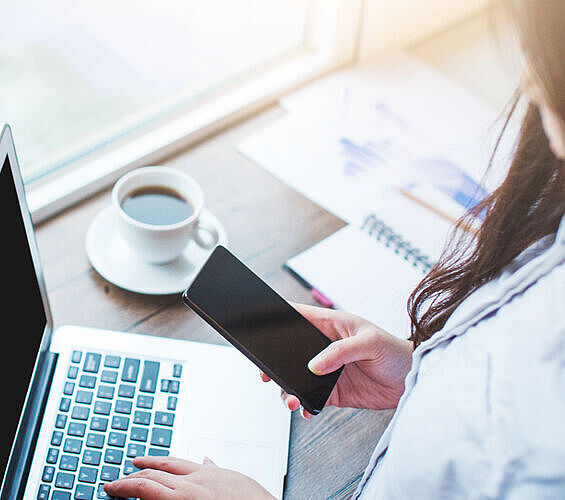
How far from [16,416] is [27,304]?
0.09 metres

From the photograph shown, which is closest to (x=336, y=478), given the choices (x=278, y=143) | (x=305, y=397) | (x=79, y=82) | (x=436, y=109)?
(x=305, y=397)

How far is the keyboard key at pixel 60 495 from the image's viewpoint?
55cm

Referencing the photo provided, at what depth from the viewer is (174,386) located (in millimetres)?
634

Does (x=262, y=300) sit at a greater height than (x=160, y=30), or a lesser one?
greater

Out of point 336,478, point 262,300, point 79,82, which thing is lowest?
point 79,82

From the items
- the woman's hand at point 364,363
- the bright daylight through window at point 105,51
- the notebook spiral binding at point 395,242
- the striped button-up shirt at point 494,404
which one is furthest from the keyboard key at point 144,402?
the bright daylight through window at point 105,51

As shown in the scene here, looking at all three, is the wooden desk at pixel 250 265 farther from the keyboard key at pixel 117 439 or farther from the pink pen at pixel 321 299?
the keyboard key at pixel 117 439

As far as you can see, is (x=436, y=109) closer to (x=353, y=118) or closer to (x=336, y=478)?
(x=353, y=118)

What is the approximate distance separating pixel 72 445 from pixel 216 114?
1.60 ft

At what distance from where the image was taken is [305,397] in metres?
0.59

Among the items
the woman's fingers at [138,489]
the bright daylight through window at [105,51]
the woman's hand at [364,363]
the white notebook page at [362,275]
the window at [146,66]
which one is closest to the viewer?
the woman's fingers at [138,489]

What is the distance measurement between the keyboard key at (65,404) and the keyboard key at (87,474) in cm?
6

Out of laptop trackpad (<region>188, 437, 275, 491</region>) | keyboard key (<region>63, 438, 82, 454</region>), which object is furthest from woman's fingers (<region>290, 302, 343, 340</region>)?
keyboard key (<region>63, 438, 82, 454</region>)

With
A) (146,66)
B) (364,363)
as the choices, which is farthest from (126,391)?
(146,66)
